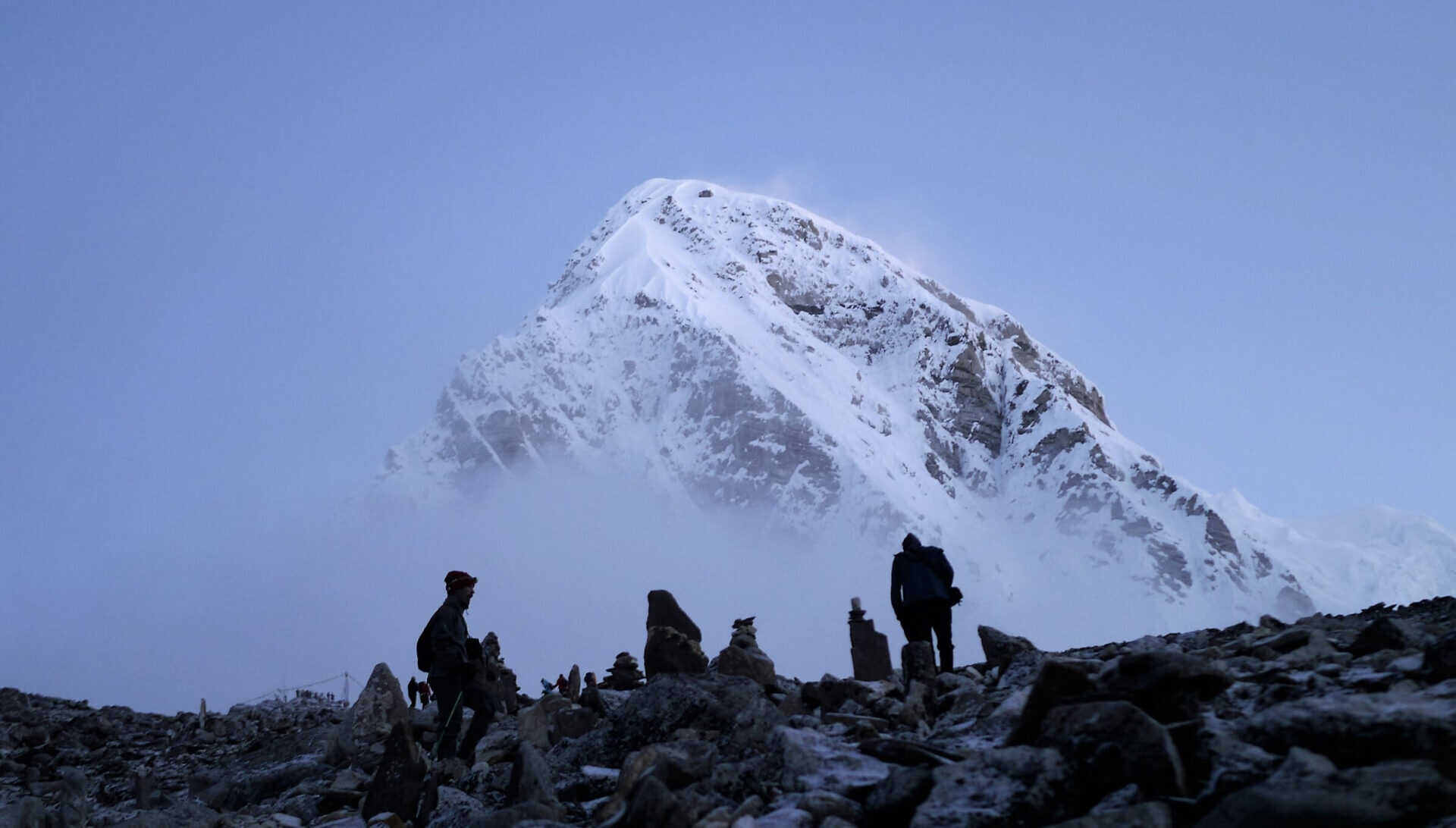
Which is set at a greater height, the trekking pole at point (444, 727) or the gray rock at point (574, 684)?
the gray rock at point (574, 684)

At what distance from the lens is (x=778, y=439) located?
14112 cm

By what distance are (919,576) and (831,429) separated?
133903 mm

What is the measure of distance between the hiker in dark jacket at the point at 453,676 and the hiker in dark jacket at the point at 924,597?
4020 millimetres

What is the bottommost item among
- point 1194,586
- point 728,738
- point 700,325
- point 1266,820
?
point 1266,820

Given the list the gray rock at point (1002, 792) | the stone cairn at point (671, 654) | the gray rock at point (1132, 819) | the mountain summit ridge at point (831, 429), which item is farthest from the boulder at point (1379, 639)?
the mountain summit ridge at point (831, 429)

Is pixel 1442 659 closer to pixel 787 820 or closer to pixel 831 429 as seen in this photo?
pixel 787 820

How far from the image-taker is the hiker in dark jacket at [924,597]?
1009 centimetres

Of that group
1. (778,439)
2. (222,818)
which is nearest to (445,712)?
(222,818)

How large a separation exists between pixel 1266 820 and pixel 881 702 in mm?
4186

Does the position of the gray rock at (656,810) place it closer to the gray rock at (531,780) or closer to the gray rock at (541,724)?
the gray rock at (531,780)

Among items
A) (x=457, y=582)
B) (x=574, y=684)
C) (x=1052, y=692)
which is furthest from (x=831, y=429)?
(x=1052, y=692)

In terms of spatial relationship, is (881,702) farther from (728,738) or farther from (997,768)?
(997,768)

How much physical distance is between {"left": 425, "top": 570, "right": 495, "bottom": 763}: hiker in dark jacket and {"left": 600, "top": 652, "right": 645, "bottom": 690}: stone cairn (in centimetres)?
289

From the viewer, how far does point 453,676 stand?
28.0ft
